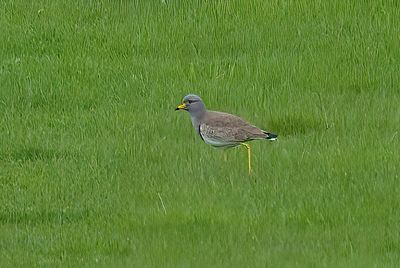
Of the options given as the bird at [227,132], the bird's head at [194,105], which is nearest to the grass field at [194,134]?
the bird at [227,132]

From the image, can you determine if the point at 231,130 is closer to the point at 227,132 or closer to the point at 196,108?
the point at 227,132

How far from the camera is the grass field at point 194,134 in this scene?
820cm

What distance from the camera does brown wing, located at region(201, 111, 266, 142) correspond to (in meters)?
Result: 9.54

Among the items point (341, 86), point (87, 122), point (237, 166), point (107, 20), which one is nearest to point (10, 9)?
point (107, 20)

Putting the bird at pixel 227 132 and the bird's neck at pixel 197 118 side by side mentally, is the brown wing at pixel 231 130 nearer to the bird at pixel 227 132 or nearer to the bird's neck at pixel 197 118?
the bird at pixel 227 132

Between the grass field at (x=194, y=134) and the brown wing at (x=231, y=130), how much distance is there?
30 centimetres

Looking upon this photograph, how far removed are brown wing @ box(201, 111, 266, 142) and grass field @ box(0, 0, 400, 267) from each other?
300mm

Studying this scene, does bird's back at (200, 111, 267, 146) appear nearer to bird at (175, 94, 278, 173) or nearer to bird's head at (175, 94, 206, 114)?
bird at (175, 94, 278, 173)

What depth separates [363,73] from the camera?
12102mm

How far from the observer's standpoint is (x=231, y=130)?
956 centimetres

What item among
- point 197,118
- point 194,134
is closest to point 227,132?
point 197,118

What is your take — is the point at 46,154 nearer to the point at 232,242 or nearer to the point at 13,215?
the point at 13,215

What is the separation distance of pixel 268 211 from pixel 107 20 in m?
6.05

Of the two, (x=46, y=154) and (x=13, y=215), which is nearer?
(x=13, y=215)
